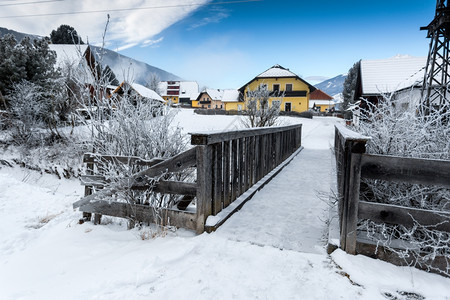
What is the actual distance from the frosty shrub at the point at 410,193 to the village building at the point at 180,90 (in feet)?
248

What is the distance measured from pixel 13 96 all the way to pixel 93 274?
1572 cm

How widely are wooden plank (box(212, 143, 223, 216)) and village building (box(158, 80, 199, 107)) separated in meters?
74.9

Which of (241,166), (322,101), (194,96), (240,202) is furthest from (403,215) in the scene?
(322,101)

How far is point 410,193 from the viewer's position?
8.59 ft

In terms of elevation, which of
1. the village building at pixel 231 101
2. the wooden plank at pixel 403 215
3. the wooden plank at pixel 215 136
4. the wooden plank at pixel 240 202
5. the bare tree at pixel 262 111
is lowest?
the wooden plank at pixel 240 202

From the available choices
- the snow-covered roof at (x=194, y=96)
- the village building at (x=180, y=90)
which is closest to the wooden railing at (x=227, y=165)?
the snow-covered roof at (x=194, y=96)

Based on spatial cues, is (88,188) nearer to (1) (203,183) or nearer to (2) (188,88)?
(1) (203,183)

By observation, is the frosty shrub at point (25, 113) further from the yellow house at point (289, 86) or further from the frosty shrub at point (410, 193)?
the yellow house at point (289, 86)

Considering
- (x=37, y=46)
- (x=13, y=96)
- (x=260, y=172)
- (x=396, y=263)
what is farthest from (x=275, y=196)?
(x=37, y=46)

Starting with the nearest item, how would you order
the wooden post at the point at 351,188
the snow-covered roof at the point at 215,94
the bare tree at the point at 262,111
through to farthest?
the wooden post at the point at 351,188 → the bare tree at the point at 262,111 → the snow-covered roof at the point at 215,94

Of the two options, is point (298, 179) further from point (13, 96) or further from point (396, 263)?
point (13, 96)

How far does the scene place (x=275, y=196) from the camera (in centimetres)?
485

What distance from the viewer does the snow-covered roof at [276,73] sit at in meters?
38.9

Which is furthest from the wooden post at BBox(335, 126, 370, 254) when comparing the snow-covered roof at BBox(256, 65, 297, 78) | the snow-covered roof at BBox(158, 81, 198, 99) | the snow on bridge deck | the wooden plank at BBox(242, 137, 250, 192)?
the snow-covered roof at BBox(158, 81, 198, 99)
